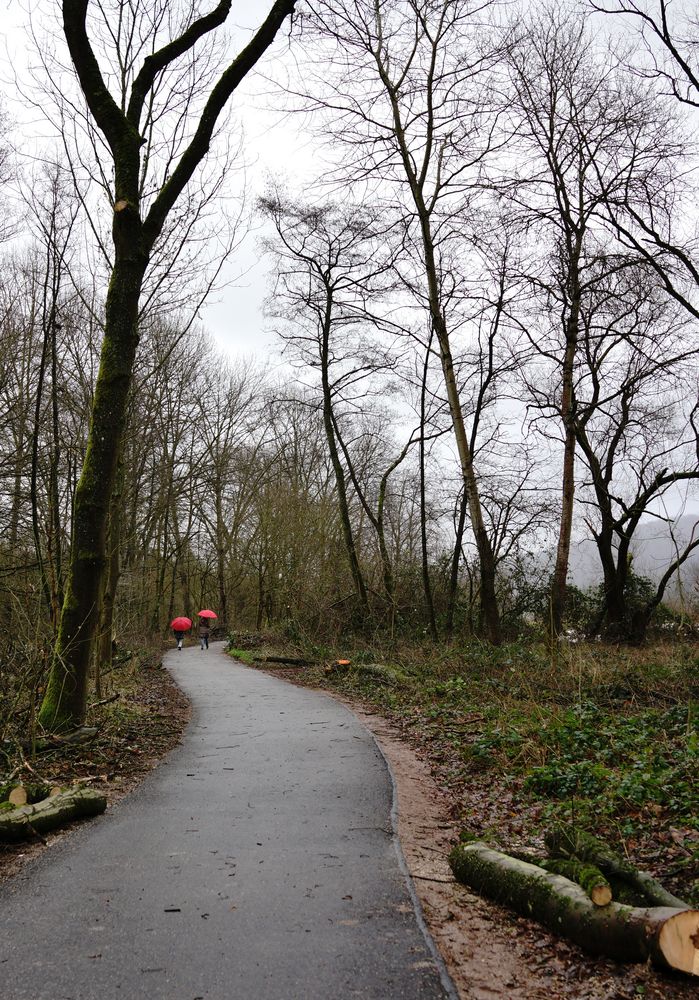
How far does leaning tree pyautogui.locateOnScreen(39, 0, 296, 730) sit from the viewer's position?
314 inches

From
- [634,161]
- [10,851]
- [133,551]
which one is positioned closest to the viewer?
[10,851]

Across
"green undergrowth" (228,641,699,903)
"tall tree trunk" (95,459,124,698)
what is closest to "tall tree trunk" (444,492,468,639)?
"green undergrowth" (228,641,699,903)

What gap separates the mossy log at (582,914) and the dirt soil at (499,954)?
6cm

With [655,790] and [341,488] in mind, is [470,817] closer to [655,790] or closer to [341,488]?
[655,790]

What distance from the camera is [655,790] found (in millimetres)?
5527

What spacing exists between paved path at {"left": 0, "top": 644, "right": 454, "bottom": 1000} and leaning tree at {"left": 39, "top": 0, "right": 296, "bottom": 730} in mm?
1671

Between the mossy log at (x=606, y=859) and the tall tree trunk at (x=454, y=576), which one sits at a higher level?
the tall tree trunk at (x=454, y=576)

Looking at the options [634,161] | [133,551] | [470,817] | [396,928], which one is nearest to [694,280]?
[634,161]

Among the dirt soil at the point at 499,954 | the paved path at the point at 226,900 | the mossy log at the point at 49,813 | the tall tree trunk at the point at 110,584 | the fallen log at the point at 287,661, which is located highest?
→ the tall tree trunk at the point at 110,584

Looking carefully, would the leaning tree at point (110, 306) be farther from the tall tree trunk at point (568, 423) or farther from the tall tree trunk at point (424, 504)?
the tall tree trunk at point (424, 504)

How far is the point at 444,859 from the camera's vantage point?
5.22 meters

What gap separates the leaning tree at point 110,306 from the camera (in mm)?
7980

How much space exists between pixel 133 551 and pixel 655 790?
26.3 metres

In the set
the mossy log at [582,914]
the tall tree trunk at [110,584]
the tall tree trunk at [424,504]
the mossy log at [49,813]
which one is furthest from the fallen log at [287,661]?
the mossy log at [582,914]
